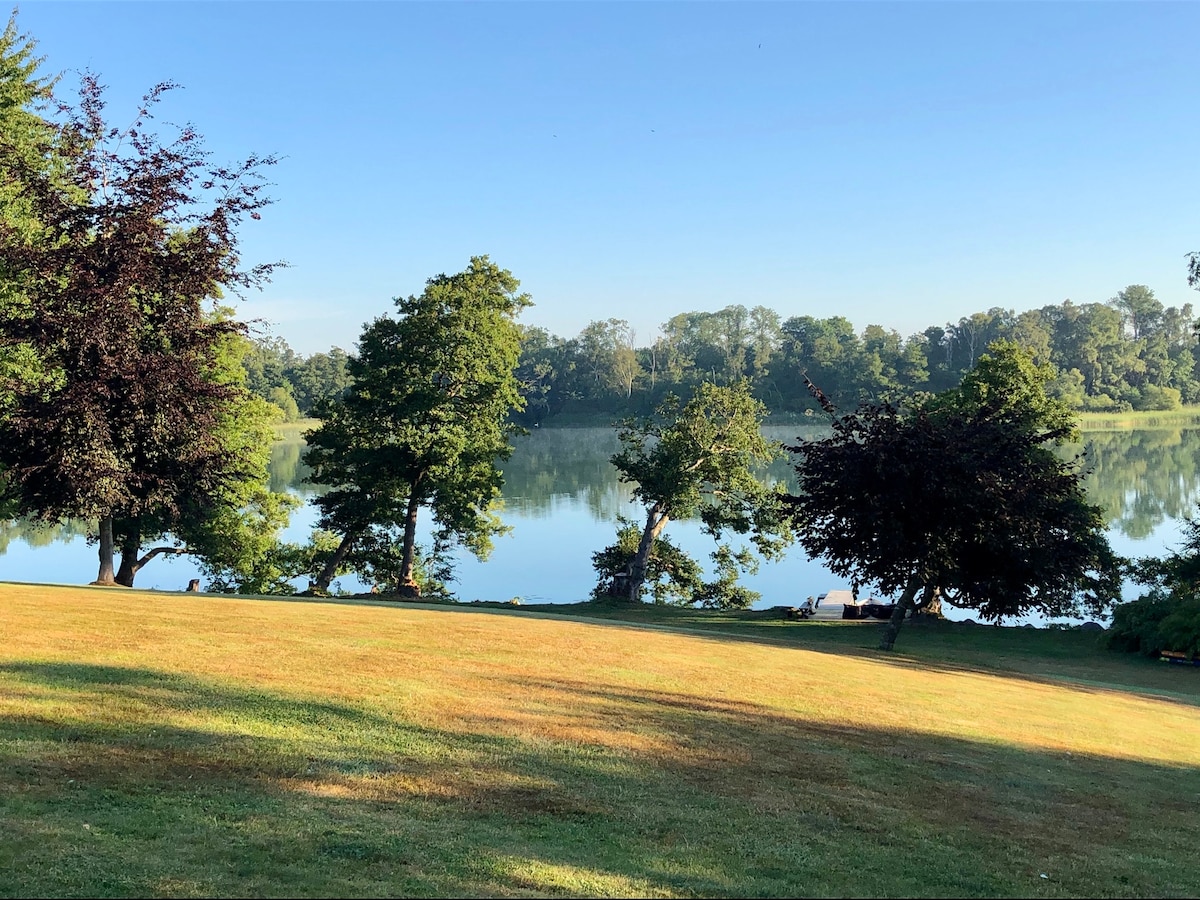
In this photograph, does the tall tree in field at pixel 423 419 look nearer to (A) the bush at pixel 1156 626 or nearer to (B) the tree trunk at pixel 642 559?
(B) the tree trunk at pixel 642 559

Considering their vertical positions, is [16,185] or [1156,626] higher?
[16,185]

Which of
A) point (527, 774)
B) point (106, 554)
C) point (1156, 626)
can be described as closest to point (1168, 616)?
point (1156, 626)

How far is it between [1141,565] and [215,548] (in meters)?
31.5

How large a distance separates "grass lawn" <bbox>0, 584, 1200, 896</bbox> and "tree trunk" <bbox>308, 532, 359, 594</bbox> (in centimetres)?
2307

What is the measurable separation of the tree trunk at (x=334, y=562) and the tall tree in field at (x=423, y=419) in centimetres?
10

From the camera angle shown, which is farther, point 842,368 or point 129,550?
point 842,368

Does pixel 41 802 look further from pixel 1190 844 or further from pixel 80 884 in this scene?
pixel 1190 844

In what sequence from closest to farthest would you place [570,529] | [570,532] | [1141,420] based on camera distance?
[570,532], [570,529], [1141,420]

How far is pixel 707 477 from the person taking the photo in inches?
1550

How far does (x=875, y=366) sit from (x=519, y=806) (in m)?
146

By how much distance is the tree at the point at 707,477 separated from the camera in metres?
38.8

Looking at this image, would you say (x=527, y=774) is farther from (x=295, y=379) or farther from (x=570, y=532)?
(x=295, y=379)

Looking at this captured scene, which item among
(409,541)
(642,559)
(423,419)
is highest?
(423,419)

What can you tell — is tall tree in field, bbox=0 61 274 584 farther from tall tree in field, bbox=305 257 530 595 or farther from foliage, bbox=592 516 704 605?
foliage, bbox=592 516 704 605
